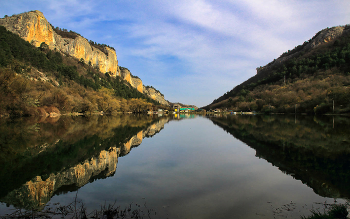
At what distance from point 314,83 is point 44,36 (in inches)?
3865

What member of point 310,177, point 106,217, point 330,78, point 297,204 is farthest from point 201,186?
point 330,78

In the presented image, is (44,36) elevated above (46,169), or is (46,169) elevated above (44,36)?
(44,36)

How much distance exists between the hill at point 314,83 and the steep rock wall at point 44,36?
82.2 meters

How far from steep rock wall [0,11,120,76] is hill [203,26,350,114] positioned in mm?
82227

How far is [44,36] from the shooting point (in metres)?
78.4

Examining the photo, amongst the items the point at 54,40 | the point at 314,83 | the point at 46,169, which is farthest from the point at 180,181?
the point at 54,40

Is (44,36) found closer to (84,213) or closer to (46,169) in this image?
(46,169)

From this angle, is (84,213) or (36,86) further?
(36,86)

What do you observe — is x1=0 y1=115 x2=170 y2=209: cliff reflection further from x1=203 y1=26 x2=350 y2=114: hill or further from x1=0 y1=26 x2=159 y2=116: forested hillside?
x1=203 y1=26 x2=350 y2=114: hill

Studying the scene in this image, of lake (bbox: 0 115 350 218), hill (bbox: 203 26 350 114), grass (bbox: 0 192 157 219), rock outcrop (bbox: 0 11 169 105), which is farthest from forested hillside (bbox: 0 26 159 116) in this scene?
hill (bbox: 203 26 350 114)

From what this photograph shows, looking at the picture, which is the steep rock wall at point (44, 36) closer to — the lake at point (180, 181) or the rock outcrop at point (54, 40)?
the rock outcrop at point (54, 40)

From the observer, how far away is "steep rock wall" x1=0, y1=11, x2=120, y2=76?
71.5 meters

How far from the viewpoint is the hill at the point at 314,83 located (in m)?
47.0

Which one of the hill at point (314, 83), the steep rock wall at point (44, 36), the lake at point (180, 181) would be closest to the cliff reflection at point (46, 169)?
the lake at point (180, 181)
